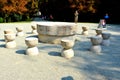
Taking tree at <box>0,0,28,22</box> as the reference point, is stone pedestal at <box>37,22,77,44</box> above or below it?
below

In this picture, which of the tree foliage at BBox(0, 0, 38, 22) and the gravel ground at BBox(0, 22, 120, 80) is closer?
the gravel ground at BBox(0, 22, 120, 80)

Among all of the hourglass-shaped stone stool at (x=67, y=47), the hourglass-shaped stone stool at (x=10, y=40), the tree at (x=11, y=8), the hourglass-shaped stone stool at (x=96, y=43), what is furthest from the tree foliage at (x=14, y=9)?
the hourglass-shaped stone stool at (x=67, y=47)

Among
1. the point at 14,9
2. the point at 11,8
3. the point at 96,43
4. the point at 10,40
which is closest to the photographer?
the point at 96,43

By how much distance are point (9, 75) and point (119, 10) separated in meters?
25.1

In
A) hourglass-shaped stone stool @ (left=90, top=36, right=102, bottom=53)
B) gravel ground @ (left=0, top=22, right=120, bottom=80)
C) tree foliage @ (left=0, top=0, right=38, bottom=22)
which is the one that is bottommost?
gravel ground @ (left=0, top=22, right=120, bottom=80)

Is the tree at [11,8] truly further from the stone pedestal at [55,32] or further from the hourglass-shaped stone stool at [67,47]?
the hourglass-shaped stone stool at [67,47]

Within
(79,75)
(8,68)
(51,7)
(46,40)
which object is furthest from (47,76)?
(51,7)

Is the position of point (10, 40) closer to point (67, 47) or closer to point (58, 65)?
point (67, 47)

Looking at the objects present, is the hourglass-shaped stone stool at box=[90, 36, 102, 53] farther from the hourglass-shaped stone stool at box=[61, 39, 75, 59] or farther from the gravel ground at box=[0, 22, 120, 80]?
the hourglass-shaped stone stool at box=[61, 39, 75, 59]

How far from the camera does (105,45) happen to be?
37.5 ft

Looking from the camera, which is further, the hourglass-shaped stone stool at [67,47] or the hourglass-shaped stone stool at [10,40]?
the hourglass-shaped stone stool at [10,40]

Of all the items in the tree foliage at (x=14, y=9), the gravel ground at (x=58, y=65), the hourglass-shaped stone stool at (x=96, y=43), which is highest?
the tree foliage at (x=14, y=9)

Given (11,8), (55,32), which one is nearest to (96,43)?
(55,32)

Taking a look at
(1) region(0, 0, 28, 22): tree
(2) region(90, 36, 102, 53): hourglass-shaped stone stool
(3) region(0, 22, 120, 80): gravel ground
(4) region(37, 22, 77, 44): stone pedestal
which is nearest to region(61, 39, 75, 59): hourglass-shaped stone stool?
(3) region(0, 22, 120, 80): gravel ground
